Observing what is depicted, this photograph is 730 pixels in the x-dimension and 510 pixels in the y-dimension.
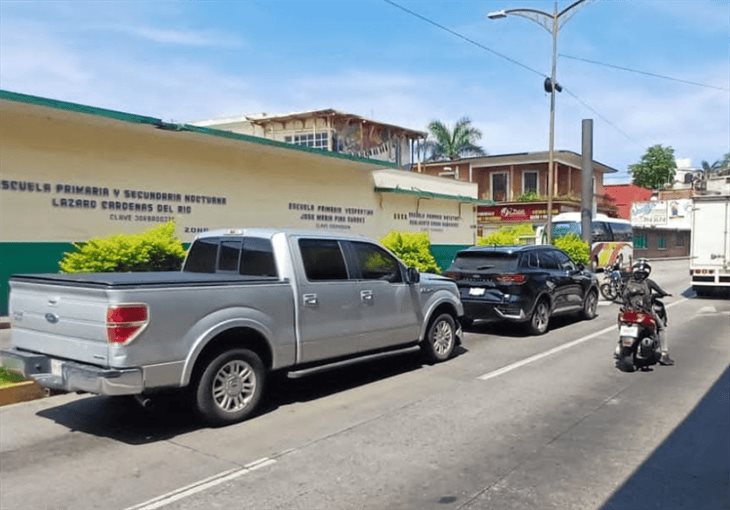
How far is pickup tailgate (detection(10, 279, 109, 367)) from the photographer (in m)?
5.47

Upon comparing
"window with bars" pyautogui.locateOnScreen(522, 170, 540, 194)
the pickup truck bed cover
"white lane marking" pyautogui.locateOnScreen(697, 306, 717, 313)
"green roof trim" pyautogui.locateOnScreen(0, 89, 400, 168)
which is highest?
"window with bars" pyautogui.locateOnScreen(522, 170, 540, 194)

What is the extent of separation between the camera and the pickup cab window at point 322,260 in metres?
7.17

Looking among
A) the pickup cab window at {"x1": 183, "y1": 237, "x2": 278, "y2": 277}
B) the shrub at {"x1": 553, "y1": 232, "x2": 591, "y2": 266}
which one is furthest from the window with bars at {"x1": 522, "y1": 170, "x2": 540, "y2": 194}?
the pickup cab window at {"x1": 183, "y1": 237, "x2": 278, "y2": 277}

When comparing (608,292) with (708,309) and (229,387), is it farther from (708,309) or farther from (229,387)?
(229,387)

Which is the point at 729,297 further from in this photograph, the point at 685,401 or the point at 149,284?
the point at 149,284

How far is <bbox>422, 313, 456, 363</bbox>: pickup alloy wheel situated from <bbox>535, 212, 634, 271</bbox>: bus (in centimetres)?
2452

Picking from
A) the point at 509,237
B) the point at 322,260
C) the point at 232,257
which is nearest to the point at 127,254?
the point at 232,257

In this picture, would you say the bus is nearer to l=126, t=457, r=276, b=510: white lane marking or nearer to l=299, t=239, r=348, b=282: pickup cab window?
l=299, t=239, r=348, b=282: pickup cab window

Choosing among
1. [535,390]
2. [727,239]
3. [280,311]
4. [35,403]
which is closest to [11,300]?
[35,403]

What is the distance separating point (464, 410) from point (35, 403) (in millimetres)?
4821

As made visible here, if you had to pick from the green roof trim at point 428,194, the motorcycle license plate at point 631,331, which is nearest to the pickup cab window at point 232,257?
the motorcycle license plate at point 631,331

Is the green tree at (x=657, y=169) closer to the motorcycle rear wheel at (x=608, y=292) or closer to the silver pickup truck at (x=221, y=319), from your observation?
the motorcycle rear wheel at (x=608, y=292)

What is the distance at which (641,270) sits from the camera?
905 centimetres

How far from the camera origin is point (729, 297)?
19.5 m
